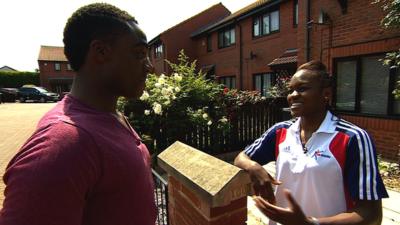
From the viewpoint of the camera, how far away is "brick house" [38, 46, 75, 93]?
42500 mm

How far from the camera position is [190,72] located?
7.03 meters

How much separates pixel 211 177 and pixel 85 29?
106cm

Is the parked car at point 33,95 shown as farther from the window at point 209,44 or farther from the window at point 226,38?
the window at point 226,38

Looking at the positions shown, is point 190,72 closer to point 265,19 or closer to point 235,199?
point 235,199

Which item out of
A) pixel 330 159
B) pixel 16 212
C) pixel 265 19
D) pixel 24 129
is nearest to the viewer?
pixel 16 212

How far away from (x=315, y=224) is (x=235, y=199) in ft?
1.74

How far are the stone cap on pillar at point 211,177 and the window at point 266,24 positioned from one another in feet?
43.4

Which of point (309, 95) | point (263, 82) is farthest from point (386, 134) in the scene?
point (263, 82)

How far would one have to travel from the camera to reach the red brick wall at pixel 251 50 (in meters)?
13.2

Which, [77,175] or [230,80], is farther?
[230,80]

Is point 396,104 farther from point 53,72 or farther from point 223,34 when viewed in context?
point 53,72

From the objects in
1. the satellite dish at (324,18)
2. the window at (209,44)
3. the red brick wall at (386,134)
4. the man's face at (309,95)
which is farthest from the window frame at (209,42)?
the man's face at (309,95)

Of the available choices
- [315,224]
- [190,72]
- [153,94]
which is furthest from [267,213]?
[190,72]

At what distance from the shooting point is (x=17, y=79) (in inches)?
1597
